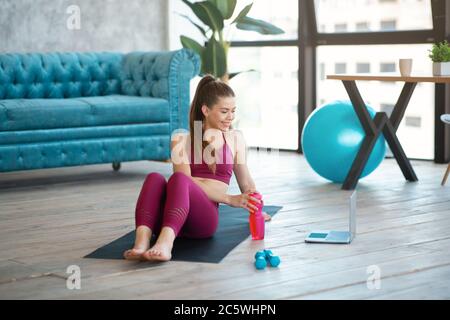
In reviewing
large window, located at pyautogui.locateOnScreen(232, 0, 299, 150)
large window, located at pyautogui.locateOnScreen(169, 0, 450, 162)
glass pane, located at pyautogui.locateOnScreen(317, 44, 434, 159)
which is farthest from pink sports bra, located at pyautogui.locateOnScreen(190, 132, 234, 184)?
large window, located at pyautogui.locateOnScreen(232, 0, 299, 150)

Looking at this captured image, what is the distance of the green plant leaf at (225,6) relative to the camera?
608 cm

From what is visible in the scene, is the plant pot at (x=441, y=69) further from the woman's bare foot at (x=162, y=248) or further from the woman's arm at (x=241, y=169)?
the woman's bare foot at (x=162, y=248)

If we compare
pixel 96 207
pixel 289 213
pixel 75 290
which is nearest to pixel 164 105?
pixel 96 207

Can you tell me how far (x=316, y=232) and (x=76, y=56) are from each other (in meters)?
2.95

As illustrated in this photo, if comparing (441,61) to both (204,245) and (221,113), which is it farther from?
(204,245)

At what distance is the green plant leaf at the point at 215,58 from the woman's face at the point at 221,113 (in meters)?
2.80

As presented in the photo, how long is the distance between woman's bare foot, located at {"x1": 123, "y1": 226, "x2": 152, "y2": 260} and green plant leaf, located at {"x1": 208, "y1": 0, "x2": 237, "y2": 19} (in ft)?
10.9

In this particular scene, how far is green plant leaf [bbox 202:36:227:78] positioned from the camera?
6203 mm

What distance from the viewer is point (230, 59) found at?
7.09 meters

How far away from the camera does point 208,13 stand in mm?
6086

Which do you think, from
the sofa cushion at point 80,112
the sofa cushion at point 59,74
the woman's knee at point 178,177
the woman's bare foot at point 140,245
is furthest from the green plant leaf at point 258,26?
the woman's bare foot at point 140,245

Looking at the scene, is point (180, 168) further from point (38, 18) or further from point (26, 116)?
point (38, 18)

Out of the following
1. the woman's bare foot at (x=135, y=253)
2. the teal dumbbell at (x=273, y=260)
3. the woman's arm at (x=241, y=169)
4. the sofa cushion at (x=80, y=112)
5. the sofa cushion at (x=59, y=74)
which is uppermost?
the sofa cushion at (x=59, y=74)

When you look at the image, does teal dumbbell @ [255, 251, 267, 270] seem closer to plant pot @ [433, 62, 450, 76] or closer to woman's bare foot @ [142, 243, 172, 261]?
woman's bare foot @ [142, 243, 172, 261]
